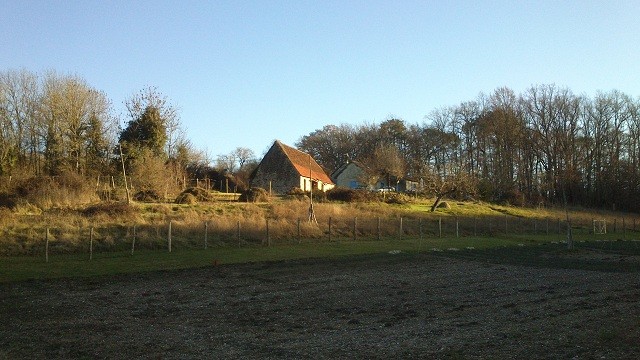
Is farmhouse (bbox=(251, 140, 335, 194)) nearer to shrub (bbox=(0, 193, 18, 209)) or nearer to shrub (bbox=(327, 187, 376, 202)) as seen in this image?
shrub (bbox=(327, 187, 376, 202))

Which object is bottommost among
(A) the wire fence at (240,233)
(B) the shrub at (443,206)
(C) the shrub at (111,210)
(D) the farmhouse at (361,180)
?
(A) the wire fence at (240,233)

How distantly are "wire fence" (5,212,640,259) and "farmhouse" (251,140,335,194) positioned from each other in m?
16.9

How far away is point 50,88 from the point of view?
4709cm

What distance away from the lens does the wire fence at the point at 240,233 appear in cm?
2713

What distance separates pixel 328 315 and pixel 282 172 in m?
47.1

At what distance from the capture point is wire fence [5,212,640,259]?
2713cm

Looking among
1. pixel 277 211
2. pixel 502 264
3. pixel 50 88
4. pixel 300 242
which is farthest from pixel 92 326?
pixel 50 88

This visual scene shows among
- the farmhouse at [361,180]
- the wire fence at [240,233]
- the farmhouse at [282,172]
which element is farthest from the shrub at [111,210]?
the farmhouse at [361,180]

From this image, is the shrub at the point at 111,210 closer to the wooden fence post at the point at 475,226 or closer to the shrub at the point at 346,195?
the shrub at the point at 346,195

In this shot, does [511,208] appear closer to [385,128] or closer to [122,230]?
[385,128]

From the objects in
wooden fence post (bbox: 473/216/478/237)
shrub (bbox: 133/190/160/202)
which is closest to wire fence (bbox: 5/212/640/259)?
wooden fence post (bbox: 473/216/478/237)

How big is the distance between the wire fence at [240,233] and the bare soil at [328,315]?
7037 mm

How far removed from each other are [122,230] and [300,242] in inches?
370

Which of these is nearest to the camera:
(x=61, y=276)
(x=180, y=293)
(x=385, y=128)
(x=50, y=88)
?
(x=180, y=293)
